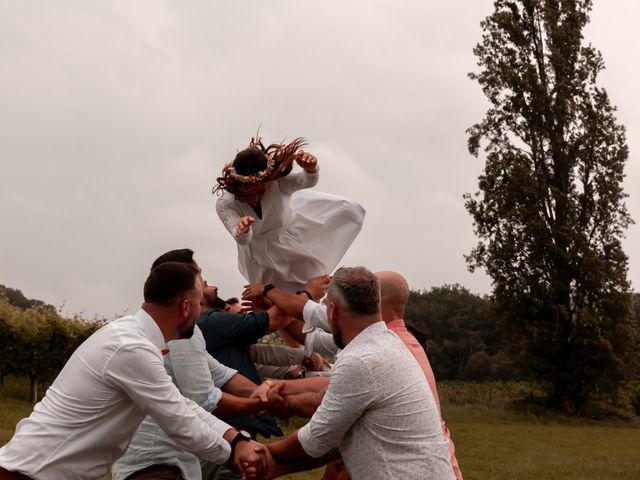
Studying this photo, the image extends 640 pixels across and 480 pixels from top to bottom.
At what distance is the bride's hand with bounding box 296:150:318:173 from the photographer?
6.29 meters

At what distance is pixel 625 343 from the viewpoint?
35.3 metres

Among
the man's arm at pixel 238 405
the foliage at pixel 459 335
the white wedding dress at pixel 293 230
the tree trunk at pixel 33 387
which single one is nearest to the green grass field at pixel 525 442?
the tree trunk at pixel 33 387

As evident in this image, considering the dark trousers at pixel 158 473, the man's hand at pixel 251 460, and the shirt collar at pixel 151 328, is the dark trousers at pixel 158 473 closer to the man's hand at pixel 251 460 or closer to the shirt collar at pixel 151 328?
the man's hand at pixel 251 460

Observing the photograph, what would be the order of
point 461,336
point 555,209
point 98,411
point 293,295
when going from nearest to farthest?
point 98,411 < point 293,295 < point 555,209 < point 461,336

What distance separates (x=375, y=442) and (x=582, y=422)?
33.1m

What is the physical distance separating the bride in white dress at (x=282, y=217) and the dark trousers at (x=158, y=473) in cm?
196

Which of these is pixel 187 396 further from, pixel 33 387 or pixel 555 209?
pixel 555 209

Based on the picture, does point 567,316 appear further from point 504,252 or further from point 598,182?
point 598,182

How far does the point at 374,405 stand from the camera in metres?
3.85

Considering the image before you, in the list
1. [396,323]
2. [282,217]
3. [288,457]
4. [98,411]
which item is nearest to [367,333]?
[288,457]

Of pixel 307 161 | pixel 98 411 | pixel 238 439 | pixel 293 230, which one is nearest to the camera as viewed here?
pixel 98 411

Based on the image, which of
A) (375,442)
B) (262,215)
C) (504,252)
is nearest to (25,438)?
(375,442)

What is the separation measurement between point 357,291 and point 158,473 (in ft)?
5.05

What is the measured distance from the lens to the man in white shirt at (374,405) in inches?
150
